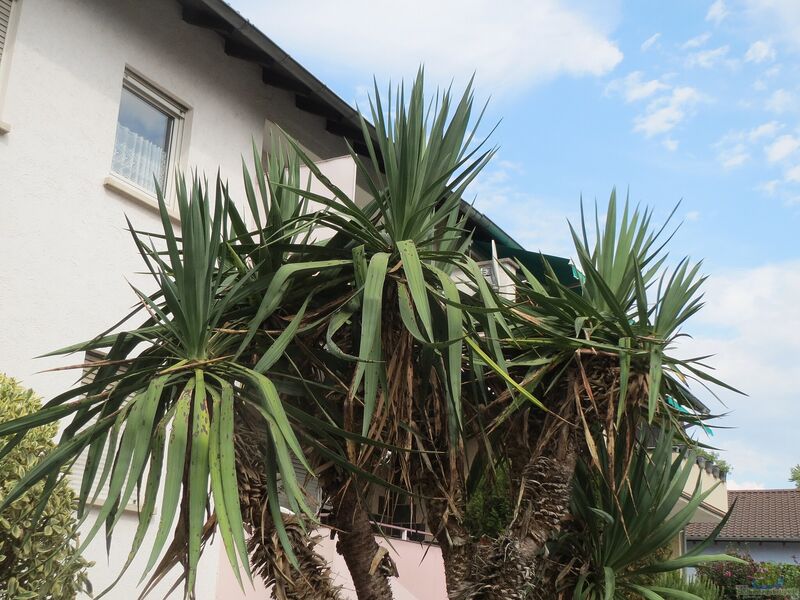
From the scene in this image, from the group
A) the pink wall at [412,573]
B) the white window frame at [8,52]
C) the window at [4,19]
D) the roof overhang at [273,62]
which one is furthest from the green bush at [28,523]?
the roof overhang at [273,62]

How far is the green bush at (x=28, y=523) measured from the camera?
235 inches

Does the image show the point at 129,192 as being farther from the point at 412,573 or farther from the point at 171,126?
the point at 412,573

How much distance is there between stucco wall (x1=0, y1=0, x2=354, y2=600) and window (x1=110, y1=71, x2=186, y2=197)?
163 mm

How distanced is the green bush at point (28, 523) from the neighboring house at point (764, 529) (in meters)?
31.0

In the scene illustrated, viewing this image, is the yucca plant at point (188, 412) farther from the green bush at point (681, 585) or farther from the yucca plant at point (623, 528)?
the green bush at point (681, 585)

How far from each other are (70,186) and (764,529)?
34.0m

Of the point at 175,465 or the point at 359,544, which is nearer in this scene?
the point at 175,465

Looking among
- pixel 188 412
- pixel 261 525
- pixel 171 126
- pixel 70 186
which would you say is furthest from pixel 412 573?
pixel 188 412

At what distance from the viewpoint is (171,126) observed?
10.7 meters

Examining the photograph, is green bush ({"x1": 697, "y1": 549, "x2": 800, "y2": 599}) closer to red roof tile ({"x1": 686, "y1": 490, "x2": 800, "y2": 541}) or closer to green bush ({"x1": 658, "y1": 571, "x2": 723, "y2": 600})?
green bush ({"x1": 658, "y1": 571, "x2": 723, "y2": 600})

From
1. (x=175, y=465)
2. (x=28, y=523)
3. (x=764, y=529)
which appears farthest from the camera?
(x=764, y=529)

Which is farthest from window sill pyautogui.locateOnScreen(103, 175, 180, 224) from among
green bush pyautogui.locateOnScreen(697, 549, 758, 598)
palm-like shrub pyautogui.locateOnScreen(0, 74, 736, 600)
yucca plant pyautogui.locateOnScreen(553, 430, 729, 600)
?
green bush pyautogui.locateOnScreen(697, 549, 758, 598)

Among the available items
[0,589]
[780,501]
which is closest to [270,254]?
[0,589]

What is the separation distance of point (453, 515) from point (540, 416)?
861mm
